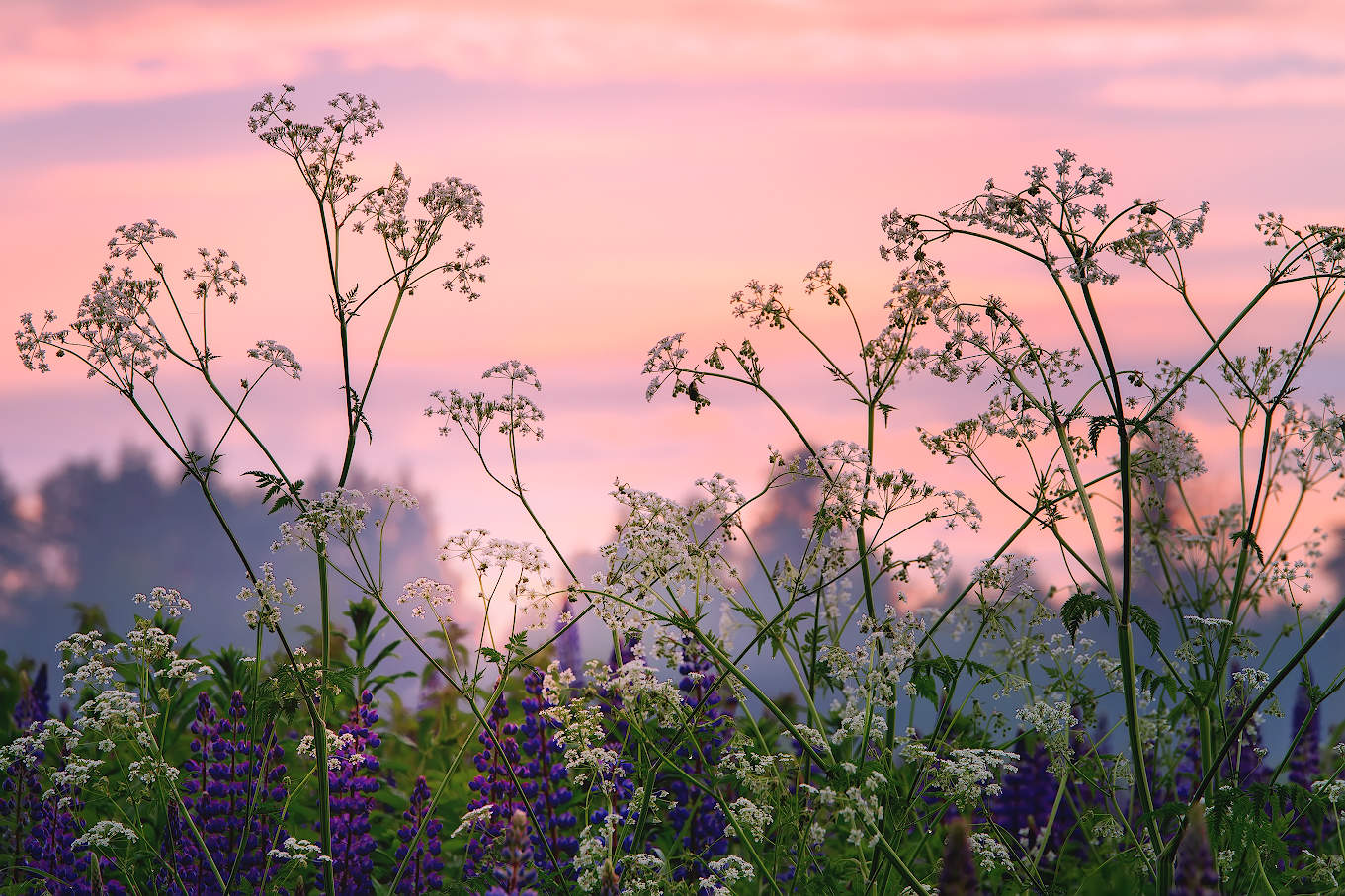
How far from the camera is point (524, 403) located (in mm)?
6797

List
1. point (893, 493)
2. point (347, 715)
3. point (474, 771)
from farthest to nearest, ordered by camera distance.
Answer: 1. point (474, 771)
2. point (347, 715)
3. point (893, 493)

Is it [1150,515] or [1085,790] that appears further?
[1085,790]

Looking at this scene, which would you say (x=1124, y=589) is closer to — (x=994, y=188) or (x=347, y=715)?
(x=994, y=188)

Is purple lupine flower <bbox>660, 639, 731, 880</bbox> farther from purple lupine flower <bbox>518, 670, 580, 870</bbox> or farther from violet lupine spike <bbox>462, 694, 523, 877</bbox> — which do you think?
violet lupine spike <bbox>462, 694, 523, 877</bbox>

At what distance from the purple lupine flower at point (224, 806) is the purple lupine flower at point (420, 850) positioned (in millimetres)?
786

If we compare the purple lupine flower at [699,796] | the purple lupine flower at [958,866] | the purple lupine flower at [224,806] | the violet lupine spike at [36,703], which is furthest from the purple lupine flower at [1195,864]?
the violet lupine spike at [36,703]

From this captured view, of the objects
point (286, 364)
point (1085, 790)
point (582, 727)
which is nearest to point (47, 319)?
→ point (286, 364)

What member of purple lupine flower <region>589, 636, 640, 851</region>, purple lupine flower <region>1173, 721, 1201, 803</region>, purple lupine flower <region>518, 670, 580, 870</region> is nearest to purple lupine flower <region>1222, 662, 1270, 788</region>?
purple lupine flower <region>1173, 721, 1201, 803</region>

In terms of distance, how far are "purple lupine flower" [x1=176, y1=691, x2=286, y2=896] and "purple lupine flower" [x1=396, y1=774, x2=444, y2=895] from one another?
Answer: 786 mm

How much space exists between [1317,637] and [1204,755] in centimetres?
119

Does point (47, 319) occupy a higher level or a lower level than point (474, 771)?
higher

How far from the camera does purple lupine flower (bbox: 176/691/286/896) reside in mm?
7344

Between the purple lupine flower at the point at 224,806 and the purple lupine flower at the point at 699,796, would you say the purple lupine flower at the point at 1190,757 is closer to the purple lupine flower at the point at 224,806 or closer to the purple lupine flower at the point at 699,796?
the purple lupine flower at the point at 699,796

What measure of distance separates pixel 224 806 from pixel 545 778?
2030mm
